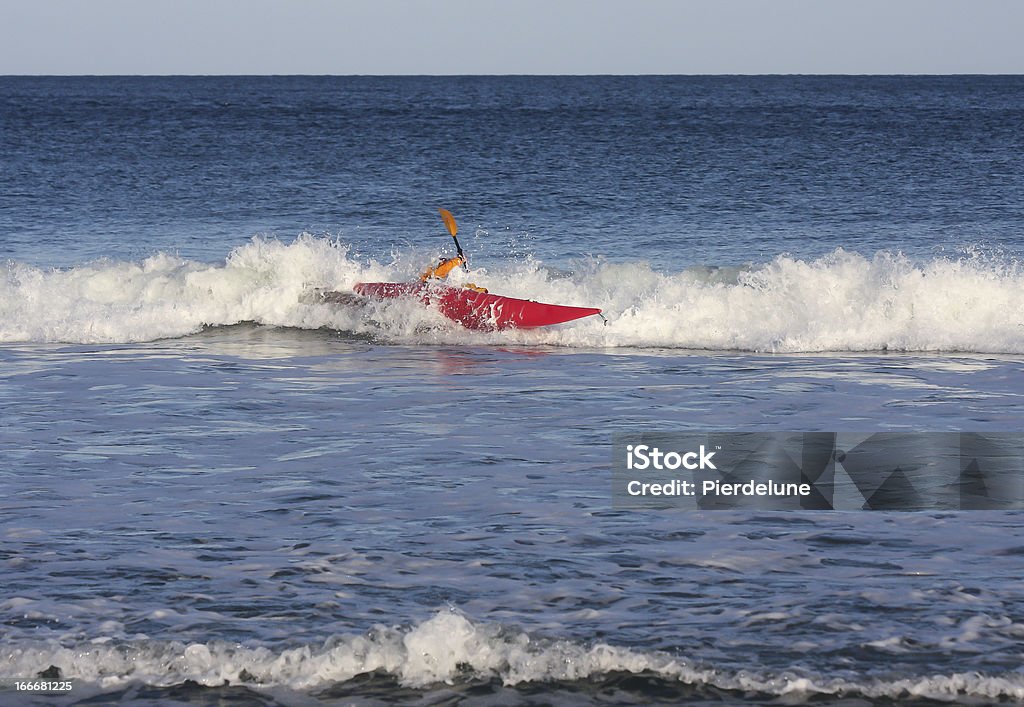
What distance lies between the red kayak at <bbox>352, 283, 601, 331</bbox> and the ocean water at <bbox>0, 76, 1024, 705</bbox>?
19cm

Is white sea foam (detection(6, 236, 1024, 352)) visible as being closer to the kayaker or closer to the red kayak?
the red kayak

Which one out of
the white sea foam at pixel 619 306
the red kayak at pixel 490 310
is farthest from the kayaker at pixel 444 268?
the white sea foam at pixel 619 306

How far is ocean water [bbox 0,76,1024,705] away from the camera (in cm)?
540

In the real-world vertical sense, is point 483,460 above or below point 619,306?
below

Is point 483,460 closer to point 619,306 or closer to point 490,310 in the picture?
point 490,310

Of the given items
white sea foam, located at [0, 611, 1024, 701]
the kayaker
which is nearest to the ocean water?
white sea foam, located at [0, 611, 1024, 701]

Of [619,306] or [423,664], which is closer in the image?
[423,664]

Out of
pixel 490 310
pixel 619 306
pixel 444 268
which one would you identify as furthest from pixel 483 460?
pixel 619 306

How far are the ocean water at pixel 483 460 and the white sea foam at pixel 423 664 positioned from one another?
0.01 m

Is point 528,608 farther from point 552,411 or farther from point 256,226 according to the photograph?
point 256,226

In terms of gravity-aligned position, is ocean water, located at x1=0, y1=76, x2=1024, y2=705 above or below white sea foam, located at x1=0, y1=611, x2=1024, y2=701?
above

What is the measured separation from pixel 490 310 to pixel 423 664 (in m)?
9.86

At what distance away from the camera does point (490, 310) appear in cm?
1508

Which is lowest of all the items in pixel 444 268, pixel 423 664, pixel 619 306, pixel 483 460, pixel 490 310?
pixel 423 664
